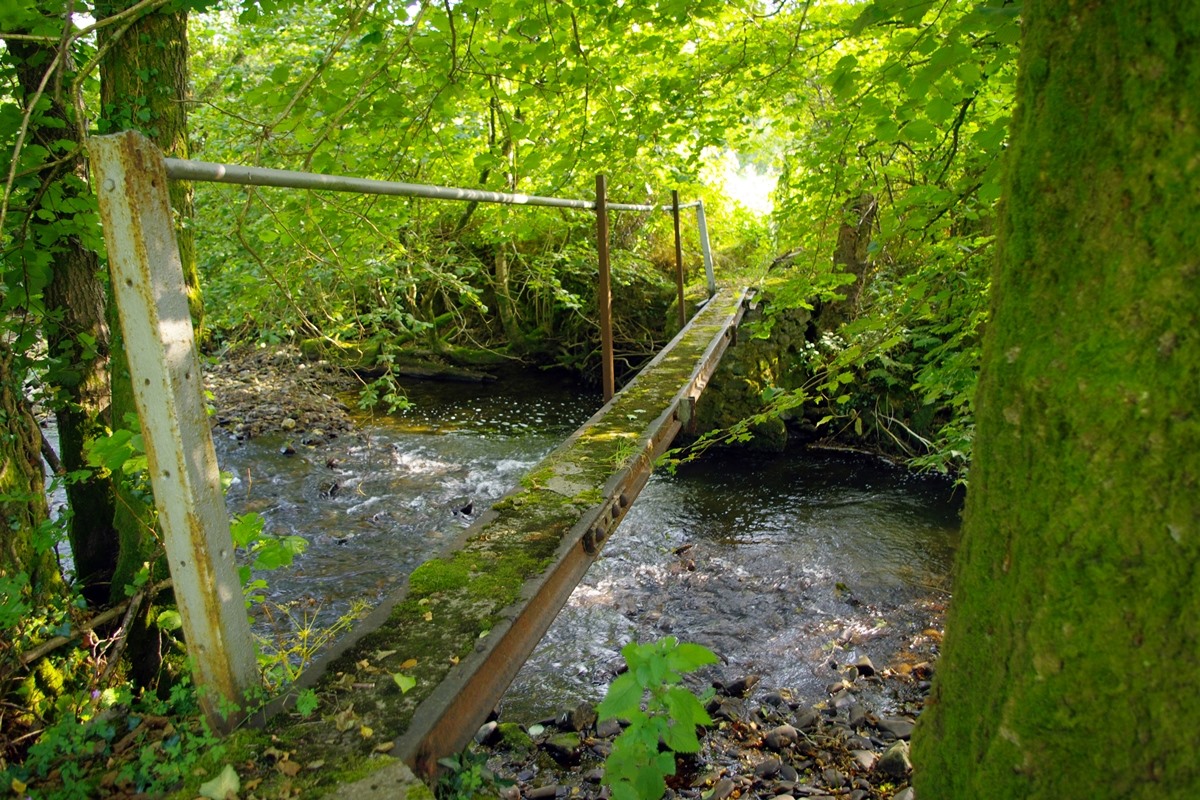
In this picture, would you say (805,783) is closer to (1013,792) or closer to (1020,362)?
(1013,792)

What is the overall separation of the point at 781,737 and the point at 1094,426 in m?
2.79

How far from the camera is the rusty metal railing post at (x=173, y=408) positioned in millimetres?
1458

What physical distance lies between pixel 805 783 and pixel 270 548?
7.69 ft

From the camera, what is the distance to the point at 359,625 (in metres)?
2.21

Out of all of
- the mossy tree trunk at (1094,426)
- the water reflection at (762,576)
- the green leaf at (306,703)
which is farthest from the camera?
the water reflection at (762,576)

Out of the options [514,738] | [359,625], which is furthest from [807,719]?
[359,625]

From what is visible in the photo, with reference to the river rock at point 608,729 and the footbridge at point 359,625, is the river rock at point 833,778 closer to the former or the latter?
the river rock at point 608,729

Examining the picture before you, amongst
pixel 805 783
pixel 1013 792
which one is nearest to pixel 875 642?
pixel 805 783

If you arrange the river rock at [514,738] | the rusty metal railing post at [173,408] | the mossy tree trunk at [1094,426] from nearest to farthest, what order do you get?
the mossy tree trunk at [1094,426] → the rusty metal railing post at [173,408] → the river rock at [514,738]

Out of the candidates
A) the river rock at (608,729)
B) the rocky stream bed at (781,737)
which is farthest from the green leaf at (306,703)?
the river rock at (608,729)

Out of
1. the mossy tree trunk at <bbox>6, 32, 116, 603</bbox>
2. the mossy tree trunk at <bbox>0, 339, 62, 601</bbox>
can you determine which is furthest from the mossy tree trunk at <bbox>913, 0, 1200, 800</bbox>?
the mossy tree trunk at <bbox>6, 32, 116, 603</bbox>

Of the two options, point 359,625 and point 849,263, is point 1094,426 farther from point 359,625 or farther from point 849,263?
point 849,263

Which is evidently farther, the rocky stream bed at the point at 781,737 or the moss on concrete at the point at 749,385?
the moss on concrete at the point at 749,385

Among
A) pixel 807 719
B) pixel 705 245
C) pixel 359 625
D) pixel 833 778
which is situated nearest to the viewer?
pixel 359 625
